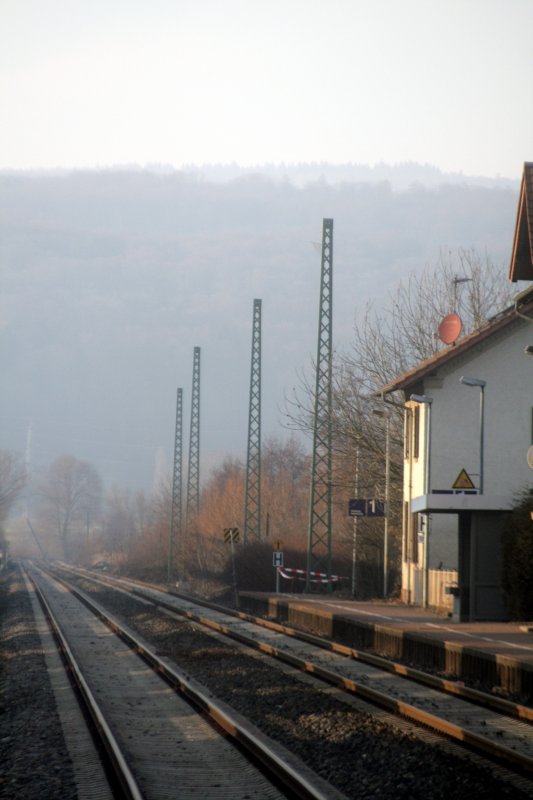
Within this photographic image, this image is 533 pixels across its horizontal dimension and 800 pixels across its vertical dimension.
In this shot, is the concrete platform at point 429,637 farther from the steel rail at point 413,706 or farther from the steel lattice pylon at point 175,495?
the steel lattice pylon at point 175,495

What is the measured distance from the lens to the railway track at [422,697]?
34.5ft

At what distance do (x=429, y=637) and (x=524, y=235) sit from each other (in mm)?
9761

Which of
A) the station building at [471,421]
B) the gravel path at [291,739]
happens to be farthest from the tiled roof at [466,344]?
the gravel path at [291,739]

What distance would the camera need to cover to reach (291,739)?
11148 millimetres

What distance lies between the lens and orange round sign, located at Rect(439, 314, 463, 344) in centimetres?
3266

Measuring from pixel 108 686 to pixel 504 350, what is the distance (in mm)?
17624

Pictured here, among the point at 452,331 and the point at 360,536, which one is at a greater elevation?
the point at 452,331

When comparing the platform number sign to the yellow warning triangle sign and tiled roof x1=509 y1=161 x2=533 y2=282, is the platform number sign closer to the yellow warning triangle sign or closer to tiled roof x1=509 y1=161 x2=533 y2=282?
the yellow warning triangle sign

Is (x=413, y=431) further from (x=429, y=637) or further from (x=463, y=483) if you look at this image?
(x=429, y=637)

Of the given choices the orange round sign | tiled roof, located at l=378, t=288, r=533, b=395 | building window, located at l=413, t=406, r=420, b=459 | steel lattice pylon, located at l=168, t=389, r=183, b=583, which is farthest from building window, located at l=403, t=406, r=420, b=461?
steel lattice pylon, located at l=168, t=389, r=183, b=583

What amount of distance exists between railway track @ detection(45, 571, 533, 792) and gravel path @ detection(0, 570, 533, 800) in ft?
1.41

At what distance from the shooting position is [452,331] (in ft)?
108

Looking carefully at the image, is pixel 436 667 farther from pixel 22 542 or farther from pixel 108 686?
pixel 22 542

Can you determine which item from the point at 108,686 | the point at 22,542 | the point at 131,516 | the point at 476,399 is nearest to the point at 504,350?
the point at 476,399
